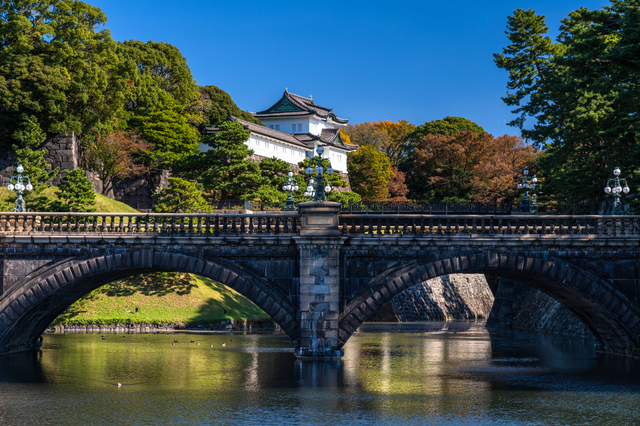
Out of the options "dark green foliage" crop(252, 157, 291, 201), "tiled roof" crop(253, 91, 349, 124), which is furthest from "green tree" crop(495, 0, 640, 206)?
"tiled roof" crop(253, 91, 349, 124)

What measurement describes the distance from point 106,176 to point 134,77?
1027cm

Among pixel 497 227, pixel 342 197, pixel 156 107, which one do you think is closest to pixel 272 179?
pixel 342 197

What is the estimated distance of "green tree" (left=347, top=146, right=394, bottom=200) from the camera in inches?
3575

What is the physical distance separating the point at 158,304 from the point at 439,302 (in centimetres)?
2740

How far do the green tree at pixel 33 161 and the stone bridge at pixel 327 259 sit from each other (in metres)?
22.2

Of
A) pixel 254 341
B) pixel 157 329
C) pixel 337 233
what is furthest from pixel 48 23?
pixel 337 233

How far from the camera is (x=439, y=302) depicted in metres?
65.9

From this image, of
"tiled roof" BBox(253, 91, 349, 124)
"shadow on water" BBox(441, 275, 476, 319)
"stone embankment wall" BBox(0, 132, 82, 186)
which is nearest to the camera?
"stone embankment wall" BBox(0, 132, 82, 186)

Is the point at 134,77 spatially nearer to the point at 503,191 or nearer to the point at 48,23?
the point at 48,23

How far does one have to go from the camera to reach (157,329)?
49688 millimetres

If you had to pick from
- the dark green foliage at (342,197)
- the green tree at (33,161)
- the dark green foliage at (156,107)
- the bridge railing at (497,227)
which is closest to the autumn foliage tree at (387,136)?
the dark green foliage at (342,197)

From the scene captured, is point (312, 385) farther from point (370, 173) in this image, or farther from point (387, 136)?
point (387, 136)

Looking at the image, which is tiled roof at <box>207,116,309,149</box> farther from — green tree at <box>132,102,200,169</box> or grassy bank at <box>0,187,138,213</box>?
grassy bank at <box>0,187,138,213</box>

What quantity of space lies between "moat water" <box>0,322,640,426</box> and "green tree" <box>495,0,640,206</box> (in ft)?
37.1
